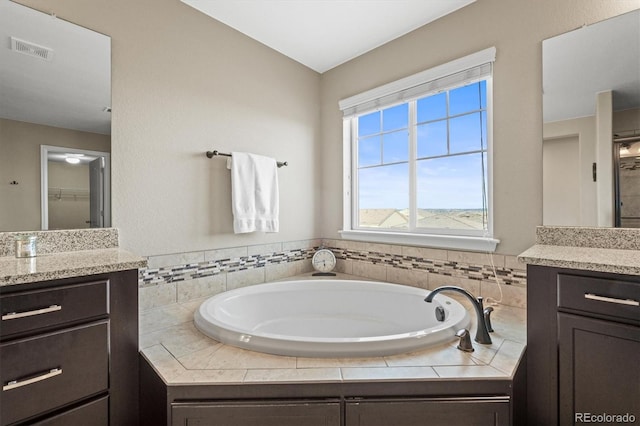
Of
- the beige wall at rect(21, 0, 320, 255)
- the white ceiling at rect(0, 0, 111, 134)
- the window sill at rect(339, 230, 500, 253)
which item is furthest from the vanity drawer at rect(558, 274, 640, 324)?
the white ceiling at rect(0, 0, 111, 134)

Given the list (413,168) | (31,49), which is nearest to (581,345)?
(413,168)

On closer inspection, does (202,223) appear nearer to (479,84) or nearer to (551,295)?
(551,295)

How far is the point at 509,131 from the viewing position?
71.9 inches

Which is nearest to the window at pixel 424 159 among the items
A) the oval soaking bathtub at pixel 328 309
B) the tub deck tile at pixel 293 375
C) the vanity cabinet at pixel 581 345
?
the oval soaking bathtub at pixel 328 309

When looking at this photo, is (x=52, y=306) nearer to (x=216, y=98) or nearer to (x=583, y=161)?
(x=216, y=98)

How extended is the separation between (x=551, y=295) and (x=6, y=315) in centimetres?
201

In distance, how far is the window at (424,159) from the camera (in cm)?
200

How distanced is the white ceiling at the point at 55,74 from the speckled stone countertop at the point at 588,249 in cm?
229

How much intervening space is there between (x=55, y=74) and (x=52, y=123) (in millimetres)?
257

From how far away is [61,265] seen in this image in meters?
1.14

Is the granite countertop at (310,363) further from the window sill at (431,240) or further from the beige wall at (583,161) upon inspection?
the beige wall at (583,161)

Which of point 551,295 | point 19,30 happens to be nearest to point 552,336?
point 551,295

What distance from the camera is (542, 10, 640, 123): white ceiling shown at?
146 cm

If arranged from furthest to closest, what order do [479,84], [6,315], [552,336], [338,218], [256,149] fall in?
[338,218] → [256,149] → [479,84] → [552,336] → [6,315]
